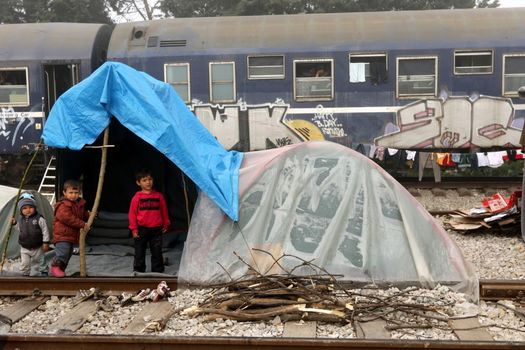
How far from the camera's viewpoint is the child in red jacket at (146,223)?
Result: 6.77 meters

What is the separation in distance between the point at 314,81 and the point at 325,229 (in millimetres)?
7988

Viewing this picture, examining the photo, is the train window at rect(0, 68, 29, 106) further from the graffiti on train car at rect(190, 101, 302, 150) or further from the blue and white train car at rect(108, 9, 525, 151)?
the graffiti on train car at rect(190, 101, 302, 150)

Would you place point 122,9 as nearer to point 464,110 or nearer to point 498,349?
point 464,110

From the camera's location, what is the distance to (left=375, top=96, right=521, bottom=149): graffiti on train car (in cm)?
1345

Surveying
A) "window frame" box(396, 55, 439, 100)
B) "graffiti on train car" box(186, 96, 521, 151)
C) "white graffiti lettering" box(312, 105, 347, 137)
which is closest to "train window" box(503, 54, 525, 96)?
"graffiti on train car" box(186, 96, 521, 151)

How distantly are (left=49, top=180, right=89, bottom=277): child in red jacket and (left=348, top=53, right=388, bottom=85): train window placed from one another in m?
8.20

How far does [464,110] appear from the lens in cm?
1353

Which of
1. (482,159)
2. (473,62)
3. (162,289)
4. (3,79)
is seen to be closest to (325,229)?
(162,289)

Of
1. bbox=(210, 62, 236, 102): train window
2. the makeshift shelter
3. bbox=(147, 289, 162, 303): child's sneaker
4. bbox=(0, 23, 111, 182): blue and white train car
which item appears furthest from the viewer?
A: bbox=(0, 23, 111, 182): blue and white train car

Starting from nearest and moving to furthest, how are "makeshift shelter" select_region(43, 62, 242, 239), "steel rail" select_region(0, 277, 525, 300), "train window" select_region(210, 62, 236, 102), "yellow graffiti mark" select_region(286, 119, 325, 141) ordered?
"steel rail" select_region(0, 277, 525, 300), "makeshift shelter" select_region(43, 62, 242, 239), "yellow graffiti mark" select_region(286, 119, 325, 141), "train window" select_region(210, 62, 236, 102)

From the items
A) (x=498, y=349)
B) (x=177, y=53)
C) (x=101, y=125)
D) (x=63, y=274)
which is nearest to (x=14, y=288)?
(x=63, y=274)

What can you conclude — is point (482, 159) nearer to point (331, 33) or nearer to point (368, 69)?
point (368, 69)

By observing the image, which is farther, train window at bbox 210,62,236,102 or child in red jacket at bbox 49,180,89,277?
train window at bbox 210,62,236,102

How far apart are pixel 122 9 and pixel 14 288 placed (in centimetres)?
3247
